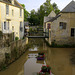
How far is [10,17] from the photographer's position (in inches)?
886

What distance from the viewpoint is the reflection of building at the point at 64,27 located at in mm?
24984

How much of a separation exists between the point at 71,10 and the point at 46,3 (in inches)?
1601

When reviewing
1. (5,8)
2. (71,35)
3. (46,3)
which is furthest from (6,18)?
(46,3)

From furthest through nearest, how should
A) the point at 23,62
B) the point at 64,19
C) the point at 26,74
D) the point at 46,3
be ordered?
1. the point at 46,3
2. the point at 64,19
3. the point at 23,62
4. the point at 26,74

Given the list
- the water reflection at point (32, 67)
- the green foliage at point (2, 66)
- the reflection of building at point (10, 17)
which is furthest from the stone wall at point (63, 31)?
the green foliage at point (2, 66)

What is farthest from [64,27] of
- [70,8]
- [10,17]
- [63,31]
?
[10,17]

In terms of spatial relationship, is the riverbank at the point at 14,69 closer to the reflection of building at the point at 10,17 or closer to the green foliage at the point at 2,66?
the green foliage at the point at 2,66

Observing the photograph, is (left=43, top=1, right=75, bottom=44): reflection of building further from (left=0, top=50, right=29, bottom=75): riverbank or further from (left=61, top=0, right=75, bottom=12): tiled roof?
(left=0, top=50, right=29, bottom=75): riverbank

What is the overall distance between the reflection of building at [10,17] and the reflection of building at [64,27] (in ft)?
23.7

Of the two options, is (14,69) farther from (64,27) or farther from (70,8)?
(70,8)

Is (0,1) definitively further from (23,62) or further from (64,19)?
(64,19)

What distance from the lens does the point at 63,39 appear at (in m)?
25.5

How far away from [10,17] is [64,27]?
37.6 feet

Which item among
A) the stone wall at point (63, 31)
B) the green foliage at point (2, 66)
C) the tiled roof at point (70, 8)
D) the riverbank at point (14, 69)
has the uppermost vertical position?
the tiled roof at point (70, 8)
